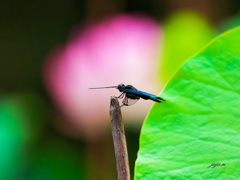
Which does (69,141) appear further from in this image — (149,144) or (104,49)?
(149,144)

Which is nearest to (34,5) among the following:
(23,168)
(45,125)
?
(45,125)

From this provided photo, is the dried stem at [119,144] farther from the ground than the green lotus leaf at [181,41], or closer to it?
closer to it

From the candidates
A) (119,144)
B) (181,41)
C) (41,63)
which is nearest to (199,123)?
(119,144)

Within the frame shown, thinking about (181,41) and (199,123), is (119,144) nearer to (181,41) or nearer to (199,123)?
(199,123)

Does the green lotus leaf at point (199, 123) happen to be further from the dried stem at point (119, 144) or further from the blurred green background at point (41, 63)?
the blurred green background at point (41, 63)

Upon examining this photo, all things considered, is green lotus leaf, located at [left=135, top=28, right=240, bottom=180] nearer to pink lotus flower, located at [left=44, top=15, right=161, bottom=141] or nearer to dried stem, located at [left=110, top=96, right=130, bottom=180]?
dried stem, located at [left=110, top=96, right=130, bottom=180]

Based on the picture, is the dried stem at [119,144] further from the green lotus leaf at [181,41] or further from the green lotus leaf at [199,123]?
the green lotus leaf at [181,41]

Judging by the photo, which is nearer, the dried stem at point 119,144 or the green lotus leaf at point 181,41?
the dried stem at point 119,144

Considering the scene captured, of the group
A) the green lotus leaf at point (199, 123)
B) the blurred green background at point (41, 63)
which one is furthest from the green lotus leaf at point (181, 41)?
the green lotus leaf at point (199, 123)
